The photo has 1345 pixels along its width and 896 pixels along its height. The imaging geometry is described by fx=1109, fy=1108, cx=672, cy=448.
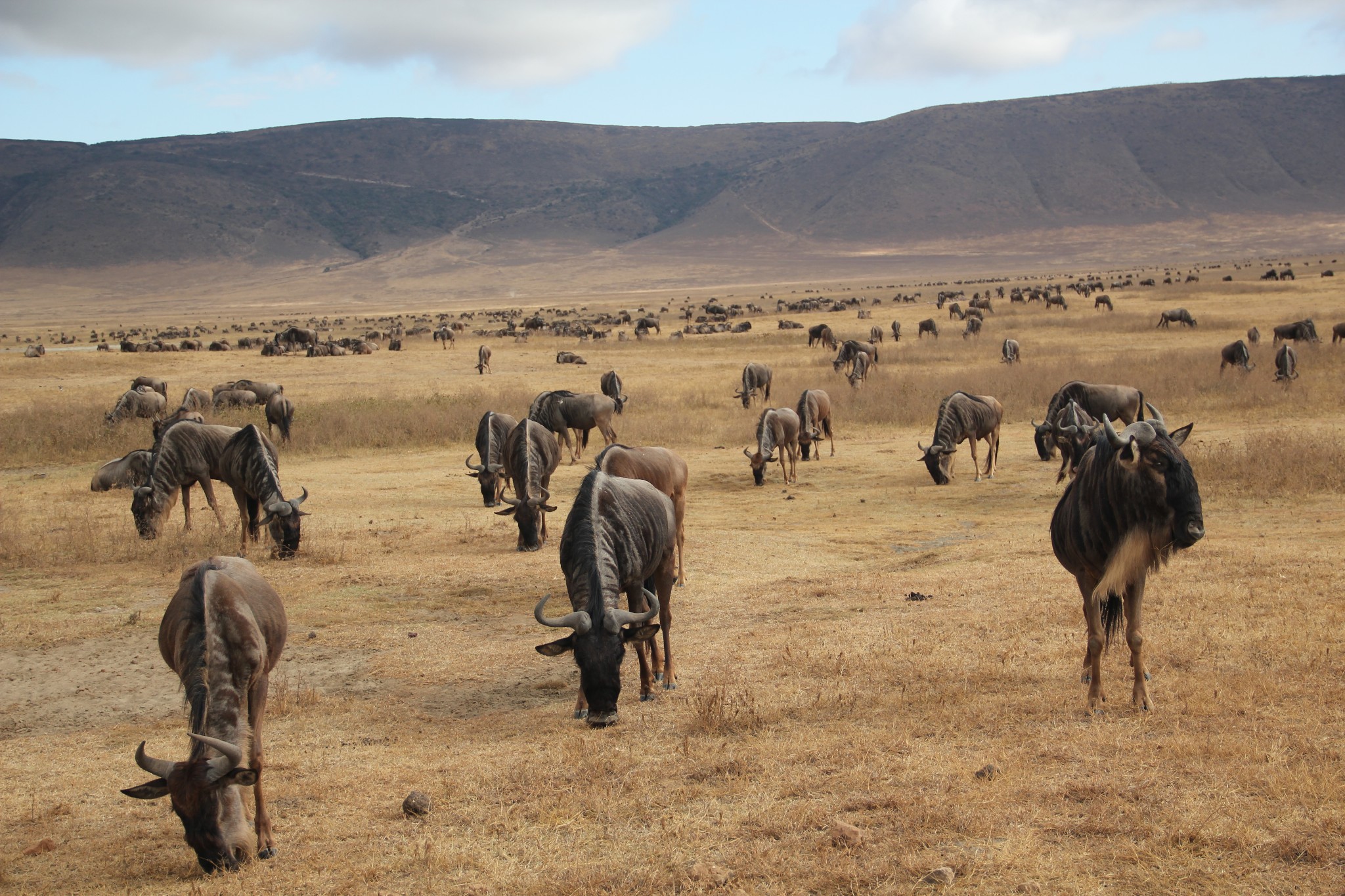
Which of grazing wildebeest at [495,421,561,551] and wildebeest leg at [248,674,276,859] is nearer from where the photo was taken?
wildebeest leg at [248,674,276,859]

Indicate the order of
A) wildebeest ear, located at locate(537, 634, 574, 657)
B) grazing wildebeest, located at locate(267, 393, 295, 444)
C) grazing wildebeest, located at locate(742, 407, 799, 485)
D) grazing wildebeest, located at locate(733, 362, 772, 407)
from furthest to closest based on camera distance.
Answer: grazing wildebeest, located at locate(733, 362, 772, 407)
grazing wildebeest, located at locate(267, 393, 295, 444)
grazing wildebeest, located at locate(742, 407, 799, 485)
wildebeest ear, located at locate(537, 634, 574, 657)

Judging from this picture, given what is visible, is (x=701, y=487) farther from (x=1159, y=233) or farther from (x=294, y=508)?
(x=1159, y=233)

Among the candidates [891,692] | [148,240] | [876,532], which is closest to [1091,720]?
[891,692]

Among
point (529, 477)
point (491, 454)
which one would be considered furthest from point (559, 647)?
point (491, 454)

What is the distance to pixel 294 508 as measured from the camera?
43.7 feet

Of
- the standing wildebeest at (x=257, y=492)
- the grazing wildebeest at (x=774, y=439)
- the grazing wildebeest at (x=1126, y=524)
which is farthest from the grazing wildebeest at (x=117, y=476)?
the grazing wildebeest at (x=1126, y=524)

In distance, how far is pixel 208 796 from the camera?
530 centimetres

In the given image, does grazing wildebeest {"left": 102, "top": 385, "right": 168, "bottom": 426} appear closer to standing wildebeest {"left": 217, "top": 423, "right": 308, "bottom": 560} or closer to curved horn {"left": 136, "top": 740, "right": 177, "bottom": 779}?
standing wildebeest {"left": 217, "top": 423, "right": 308, "bottom": 560}

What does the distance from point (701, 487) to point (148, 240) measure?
154862 millimetres

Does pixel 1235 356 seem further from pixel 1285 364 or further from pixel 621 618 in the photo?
pixel 621 618

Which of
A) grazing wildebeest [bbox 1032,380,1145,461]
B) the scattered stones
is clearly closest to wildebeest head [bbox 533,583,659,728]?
the scattered stones

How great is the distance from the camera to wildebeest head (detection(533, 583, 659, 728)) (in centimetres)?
726

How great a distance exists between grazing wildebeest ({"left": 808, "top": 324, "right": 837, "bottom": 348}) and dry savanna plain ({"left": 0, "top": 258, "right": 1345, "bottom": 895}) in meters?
23.2

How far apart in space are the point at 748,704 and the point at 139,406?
2158 cm
